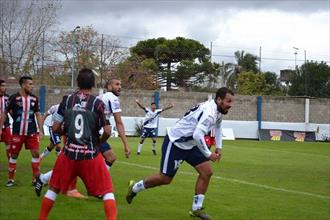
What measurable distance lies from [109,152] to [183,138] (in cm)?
191

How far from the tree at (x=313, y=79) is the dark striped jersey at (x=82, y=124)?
4909cm

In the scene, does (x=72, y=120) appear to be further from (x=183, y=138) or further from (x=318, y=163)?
(x=318, y=163)

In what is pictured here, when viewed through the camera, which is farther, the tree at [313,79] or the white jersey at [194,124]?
the tree at [313,79]

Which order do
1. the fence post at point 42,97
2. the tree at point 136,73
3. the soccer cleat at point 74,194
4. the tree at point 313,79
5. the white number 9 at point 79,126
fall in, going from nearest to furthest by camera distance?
the white number 9 at point 79,126 → the soccer cleat at point 74,194 → the fence post at point 42,97 → the tree at point 136,73 → the tree at point 313,79

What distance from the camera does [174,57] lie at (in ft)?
194

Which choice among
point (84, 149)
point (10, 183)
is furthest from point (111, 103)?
point (84, 149)

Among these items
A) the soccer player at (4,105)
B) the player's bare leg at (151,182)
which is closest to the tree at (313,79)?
the soccer player at (4,105)

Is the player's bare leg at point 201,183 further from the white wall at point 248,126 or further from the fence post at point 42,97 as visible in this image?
the fence post at point 42,97

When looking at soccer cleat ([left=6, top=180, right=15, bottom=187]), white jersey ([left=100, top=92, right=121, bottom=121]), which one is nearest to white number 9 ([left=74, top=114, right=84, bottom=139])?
white jersey ([left=100, top=92, right=121, bottom=121])

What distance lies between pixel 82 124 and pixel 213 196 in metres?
5.24

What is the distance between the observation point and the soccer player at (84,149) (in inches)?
275

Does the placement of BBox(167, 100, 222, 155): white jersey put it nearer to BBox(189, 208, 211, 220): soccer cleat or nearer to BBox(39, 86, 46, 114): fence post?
BBox(189, 208, 211, 220): soccer cleat

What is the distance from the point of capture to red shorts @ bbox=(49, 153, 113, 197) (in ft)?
23.0

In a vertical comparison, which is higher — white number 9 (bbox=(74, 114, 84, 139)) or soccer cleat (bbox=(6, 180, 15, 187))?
white number 9 (bbox=(74, 114, 84, 139))
